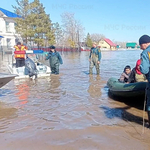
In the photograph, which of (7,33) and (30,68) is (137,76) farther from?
(7,33)

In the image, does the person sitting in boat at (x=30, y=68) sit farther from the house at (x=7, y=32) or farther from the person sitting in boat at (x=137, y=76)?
the house at (x=7, y=32)

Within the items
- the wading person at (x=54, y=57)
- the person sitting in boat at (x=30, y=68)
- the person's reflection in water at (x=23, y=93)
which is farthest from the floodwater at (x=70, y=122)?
the wading person at (x=54, y=57)

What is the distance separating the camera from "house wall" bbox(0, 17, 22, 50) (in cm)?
3466

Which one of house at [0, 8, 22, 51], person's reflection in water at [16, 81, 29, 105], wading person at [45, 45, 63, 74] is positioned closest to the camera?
person's reflection in water at [16, 81, 29, 105]

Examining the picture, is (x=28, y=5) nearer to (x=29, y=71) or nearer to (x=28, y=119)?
(x=29, y=71)

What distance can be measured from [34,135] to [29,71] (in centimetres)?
588

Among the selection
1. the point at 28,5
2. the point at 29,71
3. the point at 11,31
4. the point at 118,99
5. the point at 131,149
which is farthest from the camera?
the point at 11,31

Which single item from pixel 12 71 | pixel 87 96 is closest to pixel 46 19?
pixel 12 71

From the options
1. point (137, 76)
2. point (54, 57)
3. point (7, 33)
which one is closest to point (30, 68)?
point (54, 57)

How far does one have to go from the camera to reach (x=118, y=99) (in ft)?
18.4

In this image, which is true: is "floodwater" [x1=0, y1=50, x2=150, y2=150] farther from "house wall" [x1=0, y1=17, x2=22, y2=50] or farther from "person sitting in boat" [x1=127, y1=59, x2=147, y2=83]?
"house wall" [x1=0, y1=17, x2=22, y2=50]

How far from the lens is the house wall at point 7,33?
114 ft

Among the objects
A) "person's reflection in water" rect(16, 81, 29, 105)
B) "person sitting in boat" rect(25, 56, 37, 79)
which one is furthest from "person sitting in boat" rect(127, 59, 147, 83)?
"person sitting in boat" rect(25, 56, 37, 79)

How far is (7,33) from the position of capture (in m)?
35.4
